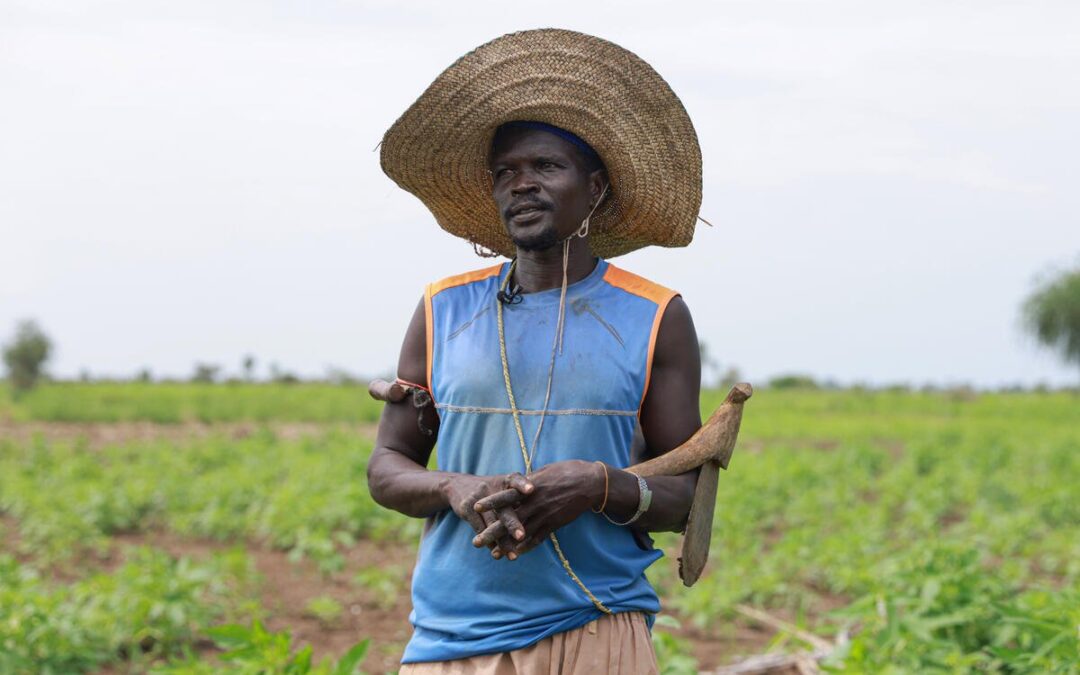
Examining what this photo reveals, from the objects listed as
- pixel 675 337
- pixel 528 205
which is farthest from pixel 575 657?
pixel 528 205

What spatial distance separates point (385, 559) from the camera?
317 inches

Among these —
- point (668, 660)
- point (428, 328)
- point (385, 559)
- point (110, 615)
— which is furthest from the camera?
point (385, 559)

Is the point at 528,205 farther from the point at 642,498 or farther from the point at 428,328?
the point at 642,498

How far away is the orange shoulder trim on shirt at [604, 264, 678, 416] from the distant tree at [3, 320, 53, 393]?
25.1 metres

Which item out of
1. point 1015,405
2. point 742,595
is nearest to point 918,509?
point 742,595

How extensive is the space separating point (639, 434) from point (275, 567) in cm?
575

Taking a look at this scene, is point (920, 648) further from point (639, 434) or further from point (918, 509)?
point (918, 509)

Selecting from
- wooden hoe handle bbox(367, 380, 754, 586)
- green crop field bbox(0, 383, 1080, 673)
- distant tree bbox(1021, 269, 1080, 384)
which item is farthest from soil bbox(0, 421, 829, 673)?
distant tree bbox(1021, 269, 1080, 384)

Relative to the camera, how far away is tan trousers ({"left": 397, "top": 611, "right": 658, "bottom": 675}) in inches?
96.3

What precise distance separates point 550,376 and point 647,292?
27 cm

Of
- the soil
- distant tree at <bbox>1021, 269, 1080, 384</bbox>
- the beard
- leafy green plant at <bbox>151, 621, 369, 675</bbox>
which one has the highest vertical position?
distant tree at <bbox>1021, 269, 1080, 384</bbox>

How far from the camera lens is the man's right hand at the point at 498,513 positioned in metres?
2.26

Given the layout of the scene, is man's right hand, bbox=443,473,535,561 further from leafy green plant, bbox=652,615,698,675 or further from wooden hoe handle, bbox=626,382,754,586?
leafy green plant, bbox=652,615,698,675

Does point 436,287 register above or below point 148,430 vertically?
above
